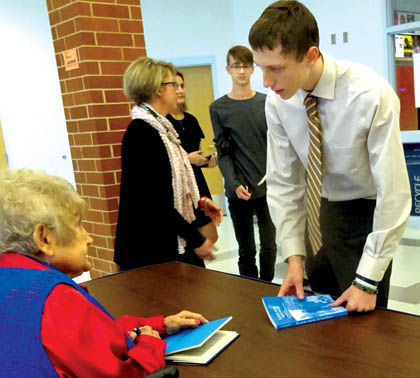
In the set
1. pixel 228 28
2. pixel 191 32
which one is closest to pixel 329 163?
pixel 191 32

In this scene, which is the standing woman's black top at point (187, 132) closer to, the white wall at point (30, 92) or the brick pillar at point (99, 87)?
the brick pillar at point (99, 87)

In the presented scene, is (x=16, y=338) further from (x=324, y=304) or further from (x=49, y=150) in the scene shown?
(x=49, y=150)

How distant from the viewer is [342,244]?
5.00ft

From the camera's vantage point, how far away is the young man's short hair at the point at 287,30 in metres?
1.27

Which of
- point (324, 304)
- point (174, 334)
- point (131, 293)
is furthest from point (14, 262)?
point (324, 304)

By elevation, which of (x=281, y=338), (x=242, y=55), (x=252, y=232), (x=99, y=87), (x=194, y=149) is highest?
(x=242, y=55)

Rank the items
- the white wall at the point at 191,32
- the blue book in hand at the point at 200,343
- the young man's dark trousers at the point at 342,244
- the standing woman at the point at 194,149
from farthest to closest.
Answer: the white wall at the point at 191,32, the standing woman at the point at 194,149, the young man's dark trousers at the point at 342,244, the blue book in hand at the point at 200,343

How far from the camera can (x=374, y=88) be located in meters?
1.32

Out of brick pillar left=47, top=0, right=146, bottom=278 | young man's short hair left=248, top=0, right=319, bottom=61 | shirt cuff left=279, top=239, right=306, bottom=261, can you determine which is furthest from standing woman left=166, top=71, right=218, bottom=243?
young man's short hair left=248, top=0, right=319, bottom=61

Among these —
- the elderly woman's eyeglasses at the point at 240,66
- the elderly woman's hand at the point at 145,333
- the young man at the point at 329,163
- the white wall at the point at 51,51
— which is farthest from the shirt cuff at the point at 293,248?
the white wall at the point at 51,51

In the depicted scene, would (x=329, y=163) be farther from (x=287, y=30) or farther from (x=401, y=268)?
(x=401, y=268)

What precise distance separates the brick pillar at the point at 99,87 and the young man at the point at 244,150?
0.62 metres

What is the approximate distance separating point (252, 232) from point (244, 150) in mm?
559

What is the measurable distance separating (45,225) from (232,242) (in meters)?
4.07
